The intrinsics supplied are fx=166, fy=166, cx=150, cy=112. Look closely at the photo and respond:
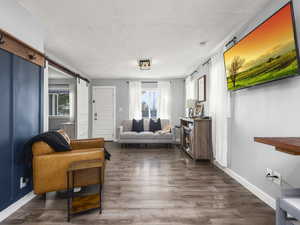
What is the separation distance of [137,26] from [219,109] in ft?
6.92

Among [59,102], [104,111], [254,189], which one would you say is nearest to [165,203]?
[254,189]

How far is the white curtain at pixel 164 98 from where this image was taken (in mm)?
6195

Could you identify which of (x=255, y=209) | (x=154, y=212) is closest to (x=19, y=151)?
(x=154, y=212)

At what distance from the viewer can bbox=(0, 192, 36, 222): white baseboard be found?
5.74 feet

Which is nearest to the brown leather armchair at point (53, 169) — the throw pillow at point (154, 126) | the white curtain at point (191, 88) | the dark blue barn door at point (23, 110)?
the dark blue barn door at point (23, 110)

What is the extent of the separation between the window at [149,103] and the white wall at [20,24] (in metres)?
4.20

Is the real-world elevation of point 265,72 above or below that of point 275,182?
above

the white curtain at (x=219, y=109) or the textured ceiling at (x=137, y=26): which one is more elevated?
the textured ceiling at (x=137, y=26)

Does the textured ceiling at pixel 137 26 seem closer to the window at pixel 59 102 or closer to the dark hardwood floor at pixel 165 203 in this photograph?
the window at pixel 59 102

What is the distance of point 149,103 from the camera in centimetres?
639

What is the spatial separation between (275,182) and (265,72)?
1.26 meters

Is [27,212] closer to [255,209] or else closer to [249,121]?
[255,209]

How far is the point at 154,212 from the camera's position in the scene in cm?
187

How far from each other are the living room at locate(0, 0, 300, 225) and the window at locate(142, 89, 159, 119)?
108 inches
